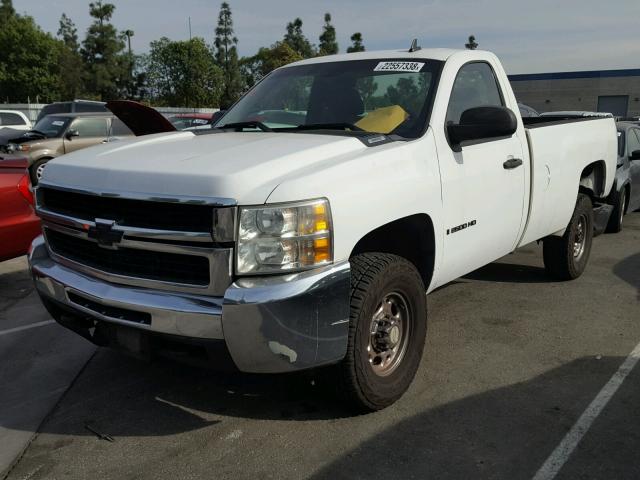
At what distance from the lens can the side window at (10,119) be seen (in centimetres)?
2036

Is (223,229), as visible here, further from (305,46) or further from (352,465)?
(305,46)

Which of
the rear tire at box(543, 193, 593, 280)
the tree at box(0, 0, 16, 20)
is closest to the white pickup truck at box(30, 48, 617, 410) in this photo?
the rear tire at box(543, 193, 593, 280)

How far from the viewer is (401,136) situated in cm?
371

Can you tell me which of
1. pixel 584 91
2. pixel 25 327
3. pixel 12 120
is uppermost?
pixel 584 91

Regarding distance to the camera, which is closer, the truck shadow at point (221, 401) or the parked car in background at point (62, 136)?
the truck shadow at point (221, 401)

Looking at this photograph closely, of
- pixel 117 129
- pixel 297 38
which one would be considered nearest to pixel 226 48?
pixel 297 38

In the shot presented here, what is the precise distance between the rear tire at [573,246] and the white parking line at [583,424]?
173cm

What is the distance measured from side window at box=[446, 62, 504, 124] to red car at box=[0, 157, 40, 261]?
3.88m

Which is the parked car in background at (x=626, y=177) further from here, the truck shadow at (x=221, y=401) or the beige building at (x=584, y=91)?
the beige building at (x=584, y=91)

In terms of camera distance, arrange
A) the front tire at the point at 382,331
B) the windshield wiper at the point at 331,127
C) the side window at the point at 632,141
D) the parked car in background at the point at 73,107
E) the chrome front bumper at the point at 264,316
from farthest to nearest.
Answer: the parked car in background at the point at 73,107 < the side window at the point at 632,141 < the windshield wiper at the point at 331,127 < the front tire at the point at 382,331 < the chrome front bumper at the point at 264,316

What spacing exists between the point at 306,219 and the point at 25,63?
253ft

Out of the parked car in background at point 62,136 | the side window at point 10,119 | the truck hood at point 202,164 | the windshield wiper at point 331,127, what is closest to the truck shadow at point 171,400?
the truck hood at point 202,164

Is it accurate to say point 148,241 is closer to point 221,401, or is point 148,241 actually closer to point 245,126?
point 221,401

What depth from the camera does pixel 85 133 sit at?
46.6ft
